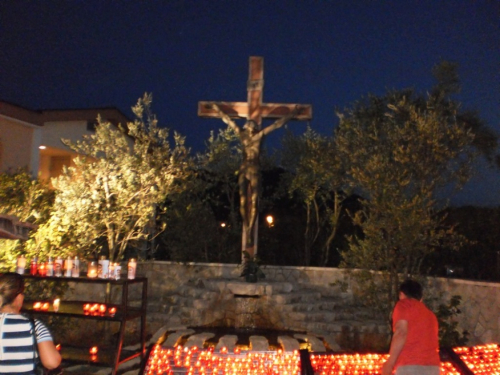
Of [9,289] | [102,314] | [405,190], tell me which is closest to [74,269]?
[102,314]

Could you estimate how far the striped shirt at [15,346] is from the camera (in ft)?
9.95

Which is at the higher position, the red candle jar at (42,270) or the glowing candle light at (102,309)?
the red candle jar at (42,270)

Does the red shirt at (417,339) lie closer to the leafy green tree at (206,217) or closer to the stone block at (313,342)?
the stone block at (313,342)

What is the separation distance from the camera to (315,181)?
14375 millimetres

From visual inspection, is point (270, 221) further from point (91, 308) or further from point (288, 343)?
point (91, 308)

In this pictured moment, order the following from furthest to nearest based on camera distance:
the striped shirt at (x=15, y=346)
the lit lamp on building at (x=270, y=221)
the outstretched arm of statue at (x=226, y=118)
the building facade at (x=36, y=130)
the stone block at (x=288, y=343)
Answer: the lit lamp on building at (x=270, y=221), the building facade at (x=36, y=130), the outstretched arm of statue at (x=226, y=118), the stone block at (x=288, y=343), the striped shirt at (x=15, y=346)

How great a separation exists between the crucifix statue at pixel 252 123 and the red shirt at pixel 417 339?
724 cm

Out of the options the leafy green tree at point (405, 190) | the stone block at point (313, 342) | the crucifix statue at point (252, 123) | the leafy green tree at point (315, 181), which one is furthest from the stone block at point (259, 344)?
the leafy green tree at point (315, 181)

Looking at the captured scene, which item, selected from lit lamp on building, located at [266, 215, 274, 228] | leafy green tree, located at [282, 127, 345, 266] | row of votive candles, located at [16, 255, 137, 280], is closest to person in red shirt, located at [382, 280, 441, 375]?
row of votive candles, located at [16, 255, 137, 280]

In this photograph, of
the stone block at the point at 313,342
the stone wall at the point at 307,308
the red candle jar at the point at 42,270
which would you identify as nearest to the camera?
the red candle jar at the point at 42,270

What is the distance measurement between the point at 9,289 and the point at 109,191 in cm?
629

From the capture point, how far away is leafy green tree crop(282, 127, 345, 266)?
13789 millimetres

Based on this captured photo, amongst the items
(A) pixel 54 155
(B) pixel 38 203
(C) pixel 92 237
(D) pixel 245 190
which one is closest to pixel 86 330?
(C) pixel 92 237

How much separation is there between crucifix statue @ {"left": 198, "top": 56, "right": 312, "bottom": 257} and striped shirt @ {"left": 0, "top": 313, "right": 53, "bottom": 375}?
7903 millimetres
